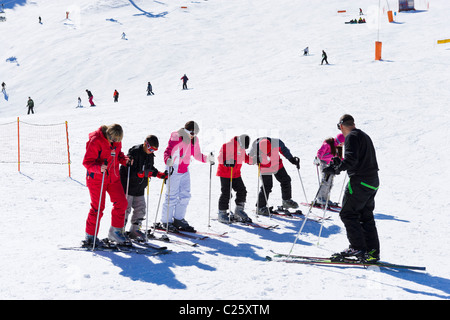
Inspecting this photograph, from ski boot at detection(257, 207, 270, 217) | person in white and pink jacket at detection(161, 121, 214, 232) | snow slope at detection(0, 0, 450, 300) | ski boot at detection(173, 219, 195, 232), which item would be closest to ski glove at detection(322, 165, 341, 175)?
snow slope at detection(0, 0, 450, 300)

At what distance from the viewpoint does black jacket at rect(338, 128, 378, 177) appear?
5.18m

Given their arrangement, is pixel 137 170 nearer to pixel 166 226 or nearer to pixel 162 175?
pixel 162 175

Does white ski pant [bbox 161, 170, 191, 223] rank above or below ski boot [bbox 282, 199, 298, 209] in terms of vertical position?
above

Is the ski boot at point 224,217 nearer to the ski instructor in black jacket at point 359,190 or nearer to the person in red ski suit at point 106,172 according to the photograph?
the person in red ski suit at point 106,172

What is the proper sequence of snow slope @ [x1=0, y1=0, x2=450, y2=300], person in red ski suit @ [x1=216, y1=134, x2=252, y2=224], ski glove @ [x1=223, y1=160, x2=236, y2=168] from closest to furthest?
snow slope @ [x1=0, y1=0, x2=450, y2=300]
ski glove @ [x1=223, y1=160, x2=236, y2=168]
person in red ski suit @ [x1=216, y1=134, x2=252, y2=224]

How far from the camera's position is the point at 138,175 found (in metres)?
6.04

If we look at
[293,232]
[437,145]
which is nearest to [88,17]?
[437,145]

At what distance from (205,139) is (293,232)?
818cm

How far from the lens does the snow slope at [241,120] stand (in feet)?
15.9

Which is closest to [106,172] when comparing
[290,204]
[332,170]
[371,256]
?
[332,170]

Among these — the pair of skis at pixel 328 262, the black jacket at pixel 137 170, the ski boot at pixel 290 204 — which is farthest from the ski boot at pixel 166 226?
the ski boot at pixel 290 204

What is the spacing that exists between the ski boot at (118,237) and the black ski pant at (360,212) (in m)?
2.74

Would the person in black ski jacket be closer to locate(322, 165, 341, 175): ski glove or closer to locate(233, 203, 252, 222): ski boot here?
locate(233, 203, 252, 222): ski boot

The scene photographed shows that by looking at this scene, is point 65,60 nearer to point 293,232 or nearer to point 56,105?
point 56,105
